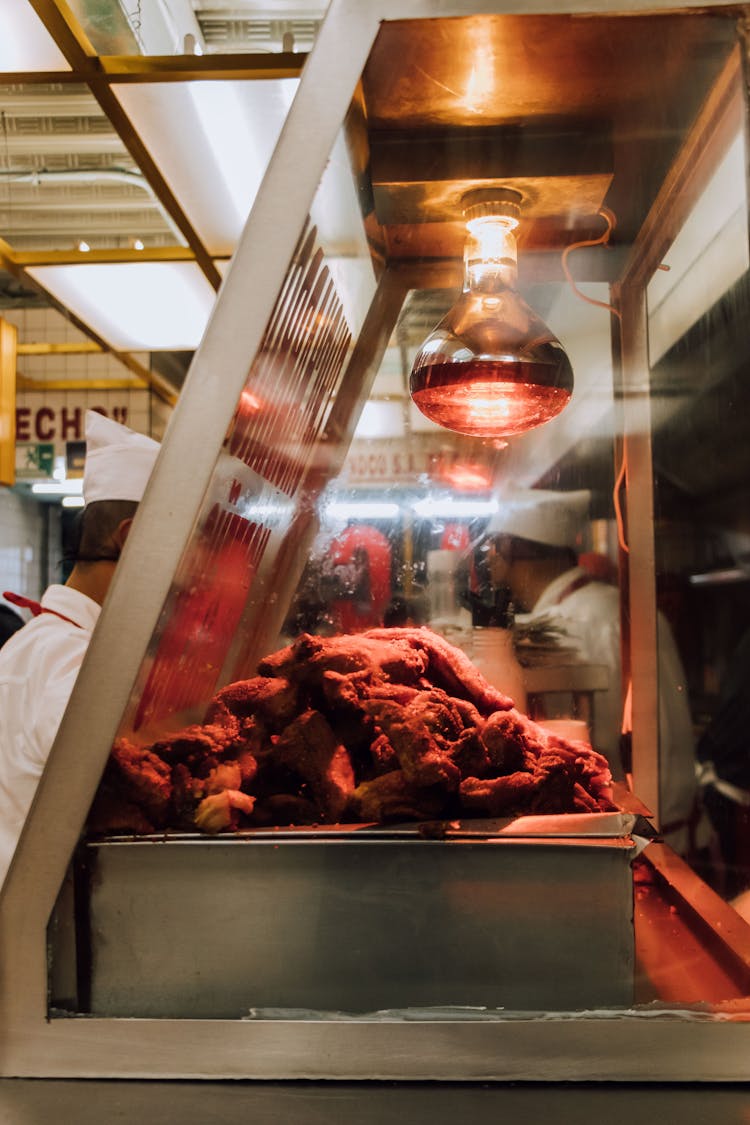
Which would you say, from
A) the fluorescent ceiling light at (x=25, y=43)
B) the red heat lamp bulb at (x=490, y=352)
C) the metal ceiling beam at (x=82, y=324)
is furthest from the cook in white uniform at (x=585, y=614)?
the metal ceiling beam at (x=82, y=324)

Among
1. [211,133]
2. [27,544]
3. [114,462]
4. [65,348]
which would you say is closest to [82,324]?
[65,348]

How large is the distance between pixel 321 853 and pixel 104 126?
3.77 m

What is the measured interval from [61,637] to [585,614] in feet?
2.78

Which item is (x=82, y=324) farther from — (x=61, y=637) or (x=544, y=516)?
(x=544, y=516)

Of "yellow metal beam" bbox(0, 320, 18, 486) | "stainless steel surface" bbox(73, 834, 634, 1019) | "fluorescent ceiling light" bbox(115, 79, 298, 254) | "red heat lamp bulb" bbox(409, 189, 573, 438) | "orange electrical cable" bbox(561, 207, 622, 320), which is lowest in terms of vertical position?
"stainless steel surface" bbox(73, 834, 634, 1019)

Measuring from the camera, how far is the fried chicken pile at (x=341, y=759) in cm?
82

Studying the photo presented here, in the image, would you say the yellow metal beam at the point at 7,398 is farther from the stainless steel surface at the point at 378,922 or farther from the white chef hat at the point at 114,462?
the stainless steel surface at the point at 378,922

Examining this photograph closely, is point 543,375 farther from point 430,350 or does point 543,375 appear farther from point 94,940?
point 94,940

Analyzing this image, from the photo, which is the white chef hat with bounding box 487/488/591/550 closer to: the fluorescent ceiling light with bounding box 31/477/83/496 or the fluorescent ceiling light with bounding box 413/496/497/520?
the fluorescent ceiling light with bounding box 413/496/497/520

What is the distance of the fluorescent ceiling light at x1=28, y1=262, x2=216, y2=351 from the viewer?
3072 mm

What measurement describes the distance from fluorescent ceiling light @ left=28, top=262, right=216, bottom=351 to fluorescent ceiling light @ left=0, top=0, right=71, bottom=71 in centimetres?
74

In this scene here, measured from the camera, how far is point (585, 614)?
4.20 feet

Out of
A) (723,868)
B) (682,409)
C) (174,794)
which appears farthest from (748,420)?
(174,794)


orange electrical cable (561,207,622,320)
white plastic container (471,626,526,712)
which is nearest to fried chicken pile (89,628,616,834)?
white plastic container (471,626,526,712)
